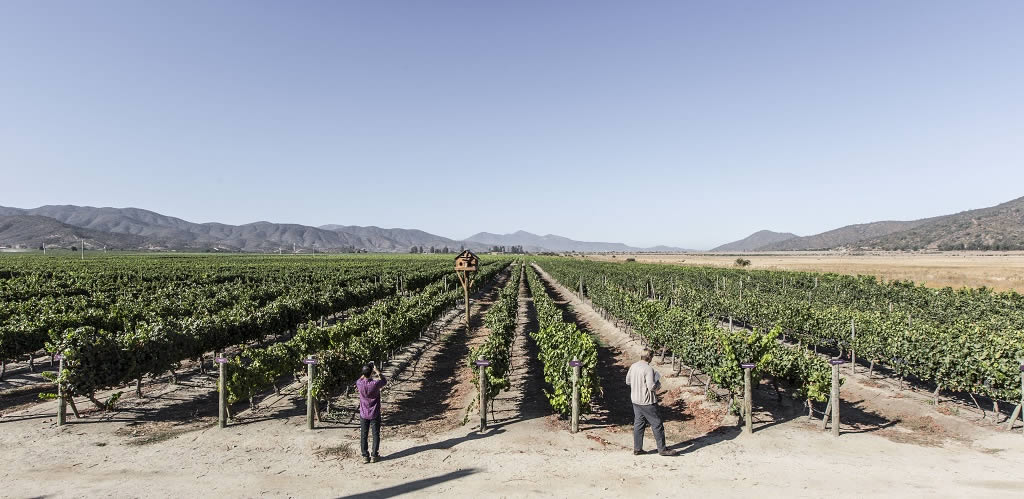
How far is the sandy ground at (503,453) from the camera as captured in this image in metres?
7.05

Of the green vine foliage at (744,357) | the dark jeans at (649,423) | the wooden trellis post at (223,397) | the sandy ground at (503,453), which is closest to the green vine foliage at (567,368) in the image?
the sandy ground at (503,453)

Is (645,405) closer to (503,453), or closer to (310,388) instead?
(503,453)

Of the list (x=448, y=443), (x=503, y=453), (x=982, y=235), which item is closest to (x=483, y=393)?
(x=448, y=443)

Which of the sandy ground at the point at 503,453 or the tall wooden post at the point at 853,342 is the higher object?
the tall wooden post at the point at 853,342

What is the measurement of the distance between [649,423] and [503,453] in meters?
2.65

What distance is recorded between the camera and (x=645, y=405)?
322 inches

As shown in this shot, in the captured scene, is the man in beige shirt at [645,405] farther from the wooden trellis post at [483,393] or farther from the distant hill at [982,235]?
the distant hill at [982,235]

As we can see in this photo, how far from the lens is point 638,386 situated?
8266mm

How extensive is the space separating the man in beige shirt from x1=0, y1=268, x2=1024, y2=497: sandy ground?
332 mm

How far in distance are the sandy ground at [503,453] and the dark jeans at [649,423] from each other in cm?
31

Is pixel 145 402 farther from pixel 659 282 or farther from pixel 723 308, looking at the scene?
pixel 659 282

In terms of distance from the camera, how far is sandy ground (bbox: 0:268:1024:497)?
7047 millimetres

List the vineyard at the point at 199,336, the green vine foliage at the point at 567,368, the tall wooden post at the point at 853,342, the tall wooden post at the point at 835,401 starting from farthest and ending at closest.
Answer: the tall wooden post at the point at 853,342
the vineyard at the point at 199,336
the green vine foliage at the point at 567,368
the tall wooden post at the point at 835,401

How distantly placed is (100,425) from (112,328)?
9.72 m
